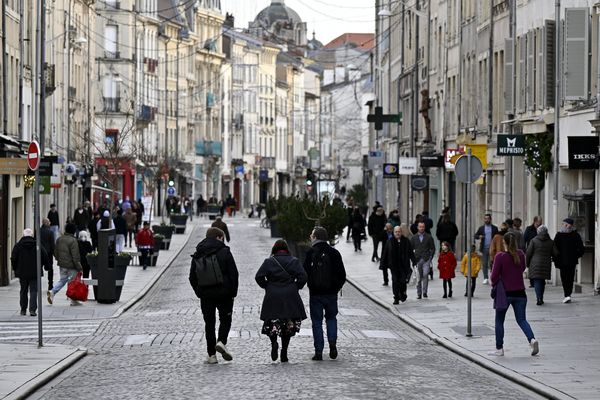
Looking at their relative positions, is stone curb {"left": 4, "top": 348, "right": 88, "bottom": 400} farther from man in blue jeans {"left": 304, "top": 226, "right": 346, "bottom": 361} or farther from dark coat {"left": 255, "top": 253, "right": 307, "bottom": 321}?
man in blue jeans {"left": 304, "top": 226, "right": 346, "bottom": 361}

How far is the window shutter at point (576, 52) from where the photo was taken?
116 ft

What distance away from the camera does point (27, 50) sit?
164ft

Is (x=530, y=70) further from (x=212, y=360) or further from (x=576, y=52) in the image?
(x=212, y=360)

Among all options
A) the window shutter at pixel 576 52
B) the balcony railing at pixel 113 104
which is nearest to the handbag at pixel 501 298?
the window shutter at pixel 576 52

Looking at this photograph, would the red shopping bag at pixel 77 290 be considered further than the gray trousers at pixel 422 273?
No

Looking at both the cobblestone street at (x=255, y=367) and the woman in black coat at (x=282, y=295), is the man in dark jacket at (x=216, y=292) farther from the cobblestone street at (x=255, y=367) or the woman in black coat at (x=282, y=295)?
the woman in black coat at (x=282, y=295)

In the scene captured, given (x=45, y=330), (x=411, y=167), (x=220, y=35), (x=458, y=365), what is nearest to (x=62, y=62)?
(x=411, y=167)

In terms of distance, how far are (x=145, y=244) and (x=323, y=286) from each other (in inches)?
1135

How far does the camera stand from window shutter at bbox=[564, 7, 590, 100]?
35.2 meters

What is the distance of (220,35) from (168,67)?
2047cm

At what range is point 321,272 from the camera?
72.7 feet

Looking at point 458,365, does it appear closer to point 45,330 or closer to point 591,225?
point 45,330

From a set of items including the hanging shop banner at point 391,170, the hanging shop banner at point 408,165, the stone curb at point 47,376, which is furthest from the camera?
the hanging shop banner at point 391,170

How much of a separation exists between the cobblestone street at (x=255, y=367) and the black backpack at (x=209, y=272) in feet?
3.29
